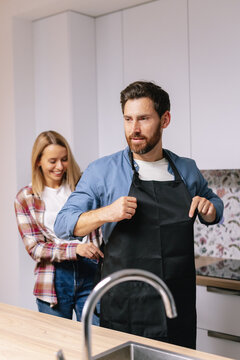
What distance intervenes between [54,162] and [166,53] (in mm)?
945

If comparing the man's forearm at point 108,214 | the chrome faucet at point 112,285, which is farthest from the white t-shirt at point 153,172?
the chrome faucet at point 112,285

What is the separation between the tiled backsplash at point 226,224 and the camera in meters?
3.12

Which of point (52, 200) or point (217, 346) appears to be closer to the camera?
point (52, 200)

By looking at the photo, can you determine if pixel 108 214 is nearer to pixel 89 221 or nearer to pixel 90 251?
pixel 89 221

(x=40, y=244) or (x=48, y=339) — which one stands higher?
(x=40, y=244)

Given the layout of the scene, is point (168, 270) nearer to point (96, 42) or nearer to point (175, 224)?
point (175, 224)

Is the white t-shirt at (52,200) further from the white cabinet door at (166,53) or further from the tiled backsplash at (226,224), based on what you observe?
the tiled backsplash at (226,224)

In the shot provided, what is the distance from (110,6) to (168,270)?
70.3 inches

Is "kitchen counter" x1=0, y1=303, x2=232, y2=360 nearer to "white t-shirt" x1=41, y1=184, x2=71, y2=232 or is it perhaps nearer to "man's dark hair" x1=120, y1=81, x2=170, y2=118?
"white t-shirt" x1=41, y1=184, x2=71, y2=232

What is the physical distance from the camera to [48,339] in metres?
1.51

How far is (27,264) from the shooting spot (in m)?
3.19

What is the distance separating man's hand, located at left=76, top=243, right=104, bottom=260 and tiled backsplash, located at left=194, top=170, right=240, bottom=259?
1104mm

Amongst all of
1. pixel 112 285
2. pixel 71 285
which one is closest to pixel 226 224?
pixel 71 285

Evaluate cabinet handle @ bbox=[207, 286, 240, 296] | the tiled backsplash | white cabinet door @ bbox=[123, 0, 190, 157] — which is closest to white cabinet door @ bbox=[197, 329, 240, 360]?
cabinet handle @ bbox=[207, 286, 240, 296]
